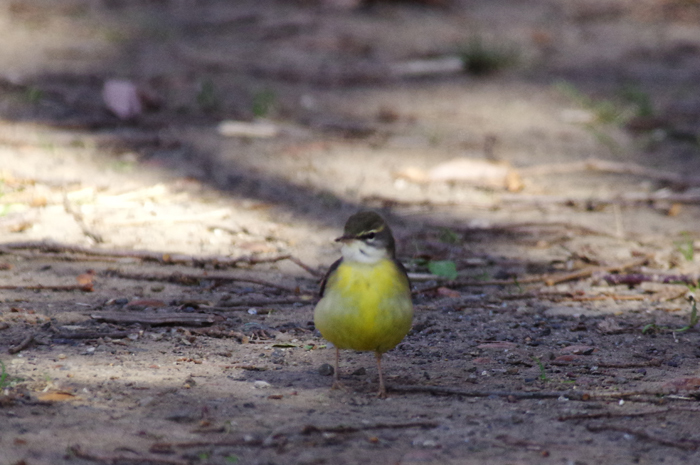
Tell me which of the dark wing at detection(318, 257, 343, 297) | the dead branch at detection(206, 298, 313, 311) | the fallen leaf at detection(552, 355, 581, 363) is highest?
the dark wing at detection(318, 257, 343, 297)

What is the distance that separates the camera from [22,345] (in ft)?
12.9

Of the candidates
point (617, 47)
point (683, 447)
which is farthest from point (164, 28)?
point (683, 447)

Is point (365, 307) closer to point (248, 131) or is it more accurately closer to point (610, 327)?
point (610, 327)

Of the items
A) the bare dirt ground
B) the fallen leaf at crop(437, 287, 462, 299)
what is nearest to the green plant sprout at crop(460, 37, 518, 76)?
the bare dirt ground

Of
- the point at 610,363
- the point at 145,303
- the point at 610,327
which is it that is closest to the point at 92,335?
the point at 145,303

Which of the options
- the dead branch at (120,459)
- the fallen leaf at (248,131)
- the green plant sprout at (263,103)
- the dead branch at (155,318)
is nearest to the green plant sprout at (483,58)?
the green plant sprout at (263,103)

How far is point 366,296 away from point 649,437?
4.20 feet

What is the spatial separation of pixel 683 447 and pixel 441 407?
0.96m

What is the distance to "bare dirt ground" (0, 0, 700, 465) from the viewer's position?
11.1 feet

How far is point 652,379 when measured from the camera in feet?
13.1

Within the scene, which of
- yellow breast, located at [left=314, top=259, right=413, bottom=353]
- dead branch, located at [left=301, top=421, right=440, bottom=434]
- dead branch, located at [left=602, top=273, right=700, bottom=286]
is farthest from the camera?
dead branch, located at [left=602, top=273, right=700, bottom=286]

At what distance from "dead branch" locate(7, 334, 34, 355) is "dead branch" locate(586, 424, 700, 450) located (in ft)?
8.35

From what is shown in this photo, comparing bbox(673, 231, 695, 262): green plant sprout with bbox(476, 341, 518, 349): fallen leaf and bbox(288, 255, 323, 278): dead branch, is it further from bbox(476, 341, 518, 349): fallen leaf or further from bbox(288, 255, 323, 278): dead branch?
bbox(288, 255, 323, 278): dead branch

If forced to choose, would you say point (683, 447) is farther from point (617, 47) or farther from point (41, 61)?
point (617, 47)
